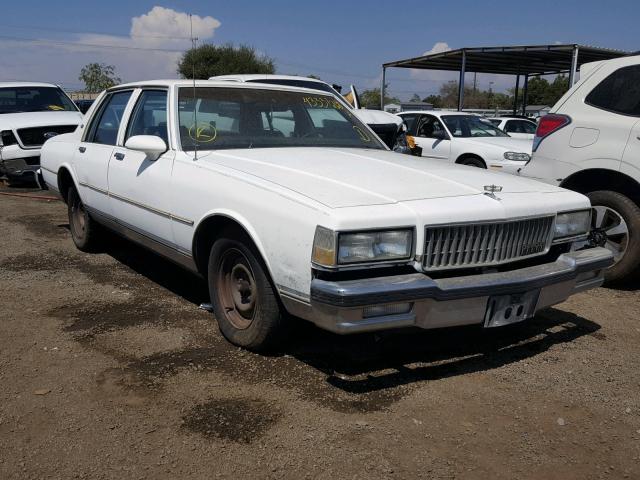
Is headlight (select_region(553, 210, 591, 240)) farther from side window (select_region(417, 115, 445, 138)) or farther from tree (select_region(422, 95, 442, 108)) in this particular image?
tree (select_region(422, 95, 442, 108))

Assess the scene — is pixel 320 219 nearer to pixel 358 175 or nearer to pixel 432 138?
pixel 358 175

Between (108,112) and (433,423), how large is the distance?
159 inches

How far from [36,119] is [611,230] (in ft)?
30.7

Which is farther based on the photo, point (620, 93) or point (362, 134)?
point (620, 93)

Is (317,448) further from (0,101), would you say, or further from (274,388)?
(0,101)

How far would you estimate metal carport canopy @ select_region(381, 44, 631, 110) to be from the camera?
65.3ft

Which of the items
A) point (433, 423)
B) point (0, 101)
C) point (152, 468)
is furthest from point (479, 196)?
point (0, 101)

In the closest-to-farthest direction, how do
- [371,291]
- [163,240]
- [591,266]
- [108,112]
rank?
[371,291] → [591,266] → [163,240] → [108,112]

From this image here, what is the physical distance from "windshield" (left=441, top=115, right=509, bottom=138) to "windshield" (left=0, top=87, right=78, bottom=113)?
7.08 metres

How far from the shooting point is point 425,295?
2887 millimetres

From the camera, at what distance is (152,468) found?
250 centimetres

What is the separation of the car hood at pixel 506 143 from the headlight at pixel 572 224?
6.67 metres

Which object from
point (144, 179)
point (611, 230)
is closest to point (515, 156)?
point (611, 230)

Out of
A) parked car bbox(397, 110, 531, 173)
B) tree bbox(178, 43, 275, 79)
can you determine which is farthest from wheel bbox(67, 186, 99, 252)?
tree bbox(178, 43, 275, 79)
